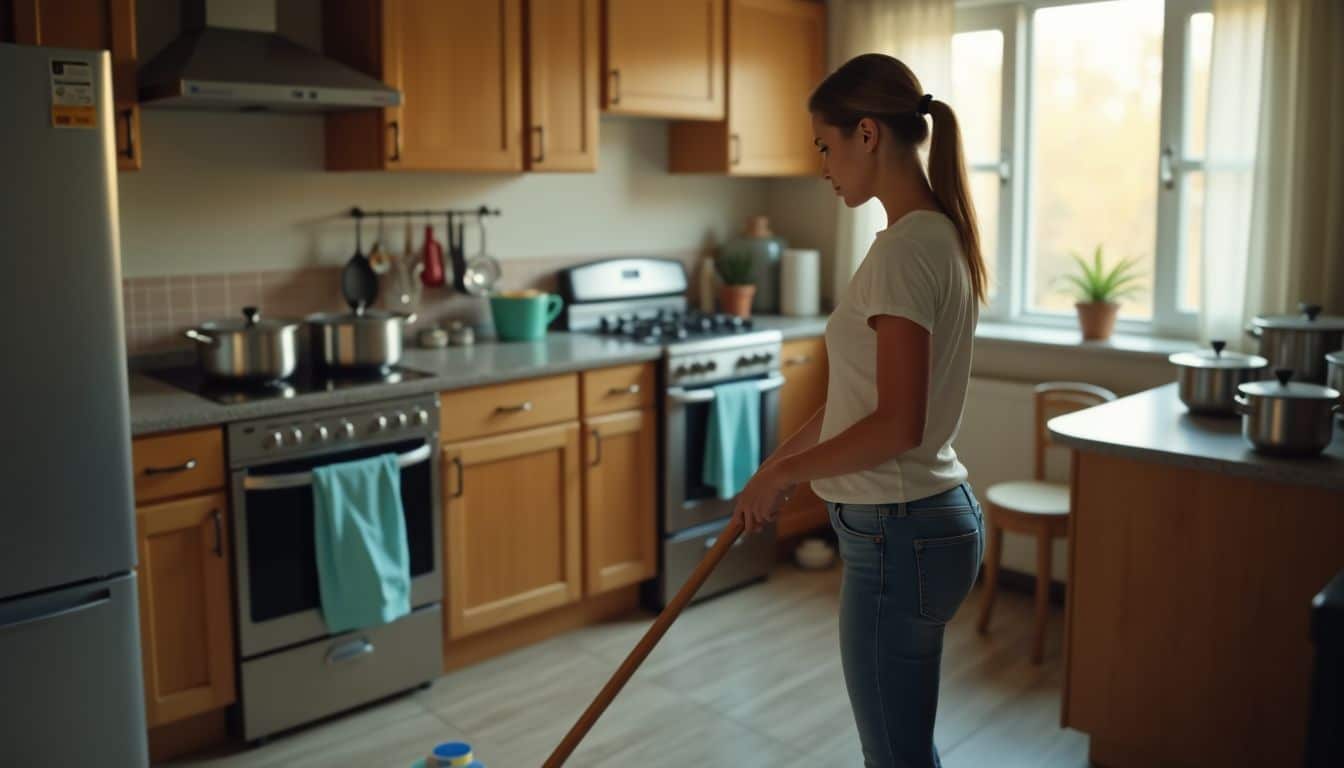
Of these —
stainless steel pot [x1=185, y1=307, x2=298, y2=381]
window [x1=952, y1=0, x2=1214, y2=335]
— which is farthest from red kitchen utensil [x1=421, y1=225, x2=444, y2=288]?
window [x1=952, y1=0, x2=1214, y2=335]

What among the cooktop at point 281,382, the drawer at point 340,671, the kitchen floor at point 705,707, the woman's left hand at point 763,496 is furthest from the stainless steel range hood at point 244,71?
the woman's left hand at point 763,496

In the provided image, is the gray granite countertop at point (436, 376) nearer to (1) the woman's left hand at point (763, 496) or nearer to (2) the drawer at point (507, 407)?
(2) the drawer at point (507, 407)

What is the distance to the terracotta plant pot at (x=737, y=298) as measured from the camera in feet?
14.8

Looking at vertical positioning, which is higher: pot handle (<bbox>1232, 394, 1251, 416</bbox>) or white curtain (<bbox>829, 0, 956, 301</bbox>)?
white curtain (<bbox>829, 0, 956, 301</bbox>)

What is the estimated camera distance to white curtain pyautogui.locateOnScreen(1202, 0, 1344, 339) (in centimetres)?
332

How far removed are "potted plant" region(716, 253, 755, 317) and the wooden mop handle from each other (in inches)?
103

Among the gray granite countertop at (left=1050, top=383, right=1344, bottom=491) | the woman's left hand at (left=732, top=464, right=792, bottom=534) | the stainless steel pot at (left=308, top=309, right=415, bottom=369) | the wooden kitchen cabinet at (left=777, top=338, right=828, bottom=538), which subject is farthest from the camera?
the wooden kitchen cabinet at (left=777, top=338, right=828, bottom=538)

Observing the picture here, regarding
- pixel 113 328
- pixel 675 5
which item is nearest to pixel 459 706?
pixel 113 328

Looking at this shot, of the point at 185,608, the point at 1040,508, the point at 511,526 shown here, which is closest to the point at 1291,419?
the point at 1040,508

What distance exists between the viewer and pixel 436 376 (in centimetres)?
318

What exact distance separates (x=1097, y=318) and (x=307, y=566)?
100 inches

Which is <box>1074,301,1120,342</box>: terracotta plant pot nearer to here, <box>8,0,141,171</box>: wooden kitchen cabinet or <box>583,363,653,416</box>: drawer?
<box>583,363,653,416</box>: drawer

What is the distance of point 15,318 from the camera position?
2.30 metres

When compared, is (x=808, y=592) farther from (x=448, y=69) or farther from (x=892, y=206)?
(x=892, y=206)
